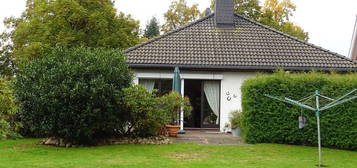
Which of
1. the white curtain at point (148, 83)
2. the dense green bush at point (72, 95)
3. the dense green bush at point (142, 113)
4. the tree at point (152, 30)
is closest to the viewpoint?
the dense green bush at point (72, 95)

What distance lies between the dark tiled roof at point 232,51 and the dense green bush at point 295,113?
161 inches

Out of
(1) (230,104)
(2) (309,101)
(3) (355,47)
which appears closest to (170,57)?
(1) (230,104)

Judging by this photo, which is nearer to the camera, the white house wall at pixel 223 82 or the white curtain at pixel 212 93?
the white house wall at pixel 223 82

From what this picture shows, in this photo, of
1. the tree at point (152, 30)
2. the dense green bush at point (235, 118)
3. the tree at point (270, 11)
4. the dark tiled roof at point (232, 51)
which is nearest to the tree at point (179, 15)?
the tree at point (270, 11)

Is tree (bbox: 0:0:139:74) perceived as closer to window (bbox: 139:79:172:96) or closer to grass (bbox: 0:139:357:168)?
window (bbox: 139:79:172:96)

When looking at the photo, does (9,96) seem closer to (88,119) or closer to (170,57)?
(88,119)

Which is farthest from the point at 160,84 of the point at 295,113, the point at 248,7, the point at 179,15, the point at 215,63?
the point at 179,15

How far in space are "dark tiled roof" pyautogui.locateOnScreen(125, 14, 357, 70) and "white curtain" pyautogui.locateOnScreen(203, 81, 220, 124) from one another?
91 cm

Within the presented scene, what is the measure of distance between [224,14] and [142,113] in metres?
9.62

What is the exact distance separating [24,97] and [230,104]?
832 cm

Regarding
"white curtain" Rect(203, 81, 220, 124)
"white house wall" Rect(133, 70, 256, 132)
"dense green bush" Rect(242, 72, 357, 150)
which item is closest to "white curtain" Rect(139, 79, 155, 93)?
"white house wall" Rect(133, 70, 256, 132)

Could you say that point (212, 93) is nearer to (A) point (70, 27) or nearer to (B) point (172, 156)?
(B) point (172, 156)

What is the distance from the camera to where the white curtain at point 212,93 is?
16.8m

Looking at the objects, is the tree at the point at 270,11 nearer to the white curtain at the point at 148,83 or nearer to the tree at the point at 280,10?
the tree at the point at 280,10
